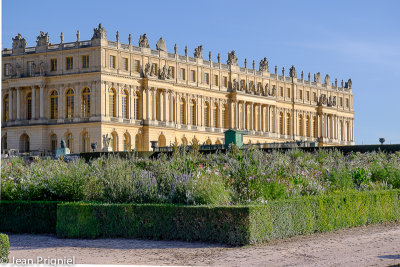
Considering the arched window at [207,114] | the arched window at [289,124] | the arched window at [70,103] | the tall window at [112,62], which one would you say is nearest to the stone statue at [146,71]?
the tall window at [112,62]

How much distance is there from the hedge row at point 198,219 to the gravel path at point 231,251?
0.83 feet

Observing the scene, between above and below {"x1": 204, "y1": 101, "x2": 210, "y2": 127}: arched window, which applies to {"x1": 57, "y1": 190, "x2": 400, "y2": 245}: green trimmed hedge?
below

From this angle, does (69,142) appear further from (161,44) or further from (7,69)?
(161,44)

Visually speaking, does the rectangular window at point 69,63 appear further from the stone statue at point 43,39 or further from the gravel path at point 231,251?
the gravel path at point 231,251

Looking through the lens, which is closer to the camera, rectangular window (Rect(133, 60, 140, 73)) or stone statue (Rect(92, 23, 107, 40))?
stone statue (Rect(92, 23, 107, 40))

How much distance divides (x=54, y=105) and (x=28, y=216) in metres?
46.0

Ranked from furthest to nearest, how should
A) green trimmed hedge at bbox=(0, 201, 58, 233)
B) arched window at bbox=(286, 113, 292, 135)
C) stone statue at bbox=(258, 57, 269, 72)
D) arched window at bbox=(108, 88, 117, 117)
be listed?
arched window at bbox=(286, 113, 292, 135)
stone statue at bbox=(258, 57, 269, 72)
arched window at bbox=(108, 88, 117, 117)
green trimmed hedge at bbox=(0, 201, 58, 233)

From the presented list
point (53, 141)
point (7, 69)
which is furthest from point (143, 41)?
point (7, 69)

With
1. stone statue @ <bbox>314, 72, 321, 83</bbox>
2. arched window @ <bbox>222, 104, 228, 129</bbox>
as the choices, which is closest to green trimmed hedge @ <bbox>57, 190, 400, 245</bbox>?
arched window @ <bbox>222, 104, 228, 129</bbox>

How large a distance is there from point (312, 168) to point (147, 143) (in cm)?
4345

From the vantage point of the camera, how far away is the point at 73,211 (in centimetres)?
1520

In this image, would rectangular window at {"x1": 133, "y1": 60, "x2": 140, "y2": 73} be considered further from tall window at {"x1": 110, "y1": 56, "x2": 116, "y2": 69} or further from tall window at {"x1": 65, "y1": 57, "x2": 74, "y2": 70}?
tall window at {"x1": 65, "y1": 57, "x2": 74, "y2": 70}

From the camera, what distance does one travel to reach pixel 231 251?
1287 cm

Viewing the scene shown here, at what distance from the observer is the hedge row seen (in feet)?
44.9
